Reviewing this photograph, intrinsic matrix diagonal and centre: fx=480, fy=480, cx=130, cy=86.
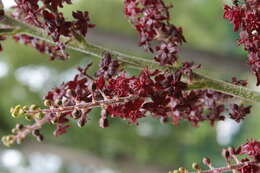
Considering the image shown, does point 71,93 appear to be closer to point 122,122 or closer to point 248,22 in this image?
point 248,22

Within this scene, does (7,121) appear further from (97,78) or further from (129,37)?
(97,78)

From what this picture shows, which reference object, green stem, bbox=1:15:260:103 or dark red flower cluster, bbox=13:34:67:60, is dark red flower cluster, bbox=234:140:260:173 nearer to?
green stem, bbox=1:15:260:103

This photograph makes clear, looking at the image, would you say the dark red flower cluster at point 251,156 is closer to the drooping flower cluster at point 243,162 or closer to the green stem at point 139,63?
the drooping flower cluster at point 243,162

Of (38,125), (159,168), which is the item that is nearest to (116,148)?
(159,168)

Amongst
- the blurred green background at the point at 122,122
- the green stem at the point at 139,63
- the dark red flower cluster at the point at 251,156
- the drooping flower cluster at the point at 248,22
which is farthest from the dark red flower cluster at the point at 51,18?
the blurred green background at the point at 122,122

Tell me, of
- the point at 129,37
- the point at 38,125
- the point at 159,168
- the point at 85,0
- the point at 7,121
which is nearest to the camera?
the point at 38,125

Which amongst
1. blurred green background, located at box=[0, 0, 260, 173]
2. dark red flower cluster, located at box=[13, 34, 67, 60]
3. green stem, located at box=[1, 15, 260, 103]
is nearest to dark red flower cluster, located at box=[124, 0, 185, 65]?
green stem, located at box=[1, 15, 260, 103]
